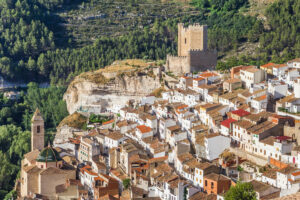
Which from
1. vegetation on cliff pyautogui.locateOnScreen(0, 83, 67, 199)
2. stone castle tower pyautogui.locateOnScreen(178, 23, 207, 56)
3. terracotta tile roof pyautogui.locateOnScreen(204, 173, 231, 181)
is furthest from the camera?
stone castle tower pyautogui.locateOnScreen(178, 23, 207, 56)

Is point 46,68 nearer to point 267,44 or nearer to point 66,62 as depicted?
point 66,62

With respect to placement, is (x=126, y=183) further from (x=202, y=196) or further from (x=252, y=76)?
(x=252, y=76)

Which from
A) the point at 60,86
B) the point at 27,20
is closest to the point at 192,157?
the point at 60,86

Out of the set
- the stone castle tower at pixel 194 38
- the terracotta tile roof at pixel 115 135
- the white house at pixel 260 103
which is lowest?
the terracotta tile roof at pixel 115 135

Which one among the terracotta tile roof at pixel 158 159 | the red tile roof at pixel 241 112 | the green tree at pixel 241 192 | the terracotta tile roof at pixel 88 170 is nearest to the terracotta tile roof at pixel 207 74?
the red tile roof at pixel 241 112

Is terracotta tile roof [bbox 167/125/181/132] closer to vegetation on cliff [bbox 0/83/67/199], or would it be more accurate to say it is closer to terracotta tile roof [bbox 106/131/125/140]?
terracotta tile roof [bbox 106/131/125/140]

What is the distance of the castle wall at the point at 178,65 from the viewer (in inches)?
1906

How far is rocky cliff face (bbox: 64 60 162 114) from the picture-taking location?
49.9m

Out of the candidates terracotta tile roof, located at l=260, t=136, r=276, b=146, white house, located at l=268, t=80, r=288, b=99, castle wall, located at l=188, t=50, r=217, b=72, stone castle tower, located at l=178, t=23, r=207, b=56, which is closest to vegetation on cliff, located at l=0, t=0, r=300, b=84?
castle wall, located at l=188, t=50, r=217, b=72

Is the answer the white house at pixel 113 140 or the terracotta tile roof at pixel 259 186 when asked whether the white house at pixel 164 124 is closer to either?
the white house at pixel 113 140

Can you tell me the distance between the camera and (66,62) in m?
73.1

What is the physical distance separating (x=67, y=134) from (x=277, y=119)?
1726 centimetres

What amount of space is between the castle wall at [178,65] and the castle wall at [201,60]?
0.39 metres

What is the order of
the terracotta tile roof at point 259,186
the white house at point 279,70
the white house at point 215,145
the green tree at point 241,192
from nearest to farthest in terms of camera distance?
the green tree at point 241,192 < the terracotta tile roof at point 259,186 < the white house at point 215,145 < the white house at point 279,70
